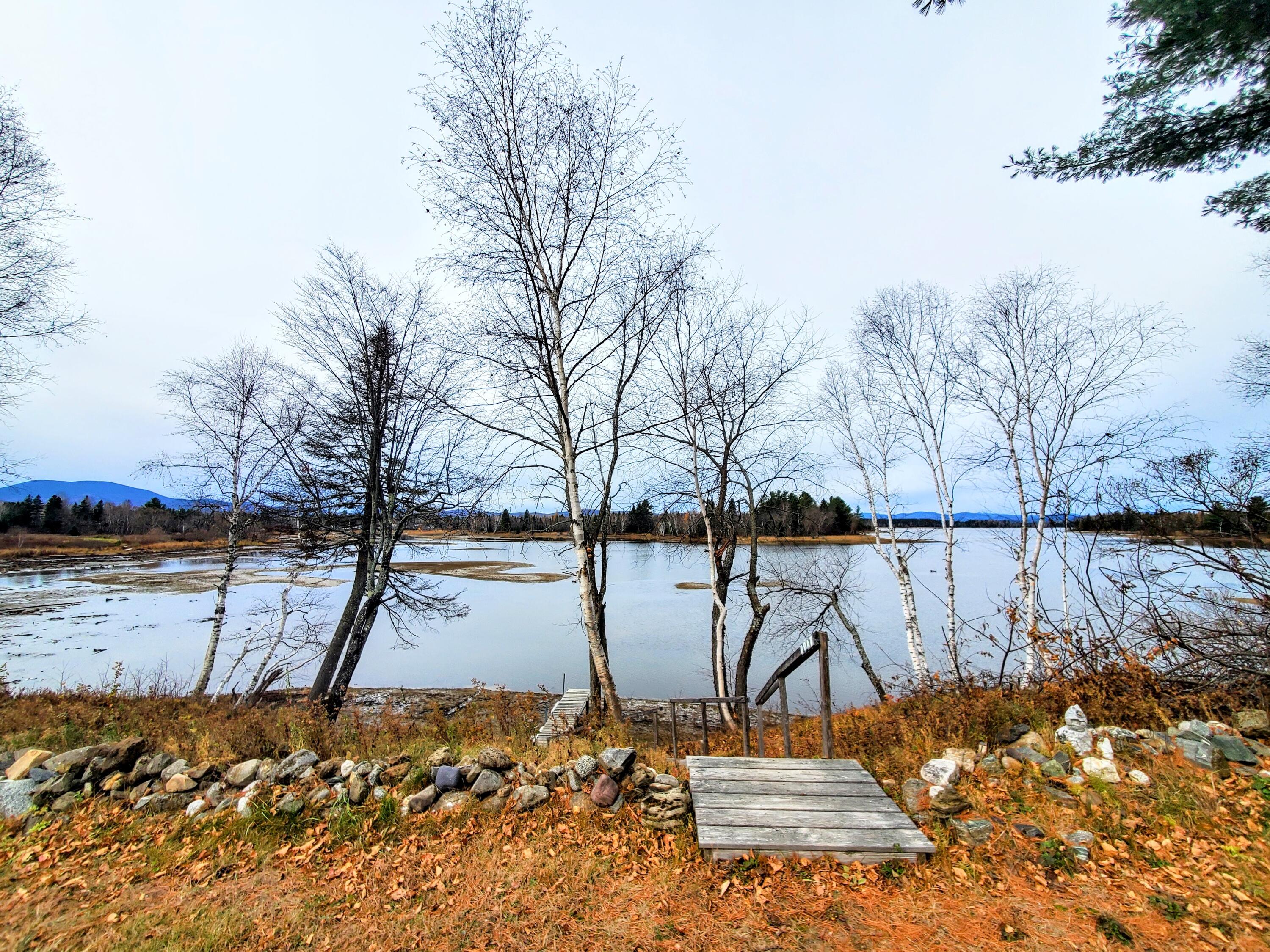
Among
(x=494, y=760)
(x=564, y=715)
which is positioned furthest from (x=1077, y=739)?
(x=564, y=715)

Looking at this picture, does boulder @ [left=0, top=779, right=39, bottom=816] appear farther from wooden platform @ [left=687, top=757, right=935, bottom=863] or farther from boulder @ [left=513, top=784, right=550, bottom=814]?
wooden platform @ [left=687, top=757, right=935, bottom=863]

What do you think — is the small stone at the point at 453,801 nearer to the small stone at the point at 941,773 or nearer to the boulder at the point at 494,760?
the boulder at the point at 494,760

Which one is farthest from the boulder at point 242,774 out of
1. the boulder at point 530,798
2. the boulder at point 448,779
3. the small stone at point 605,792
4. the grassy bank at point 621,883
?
the small stone at point 605,792

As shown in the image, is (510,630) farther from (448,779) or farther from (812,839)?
(812,839)

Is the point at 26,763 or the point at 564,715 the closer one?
the point at 26,763

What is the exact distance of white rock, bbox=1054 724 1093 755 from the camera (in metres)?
4.06

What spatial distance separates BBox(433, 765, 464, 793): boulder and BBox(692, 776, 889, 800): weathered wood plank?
1.92m

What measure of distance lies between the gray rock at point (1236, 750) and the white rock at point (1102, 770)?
31.2 inches

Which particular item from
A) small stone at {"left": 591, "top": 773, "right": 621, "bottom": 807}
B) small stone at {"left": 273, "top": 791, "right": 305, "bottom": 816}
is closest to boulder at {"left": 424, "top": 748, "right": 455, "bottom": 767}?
small stone at {"left": 273, "top": 791, "right": 305, "bottom": 816}

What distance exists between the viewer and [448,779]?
409cm

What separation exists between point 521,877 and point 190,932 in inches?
71.0

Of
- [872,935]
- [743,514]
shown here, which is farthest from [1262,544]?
[743,514]

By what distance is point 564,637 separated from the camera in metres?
20.3

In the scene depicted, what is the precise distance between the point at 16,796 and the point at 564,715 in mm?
5546
